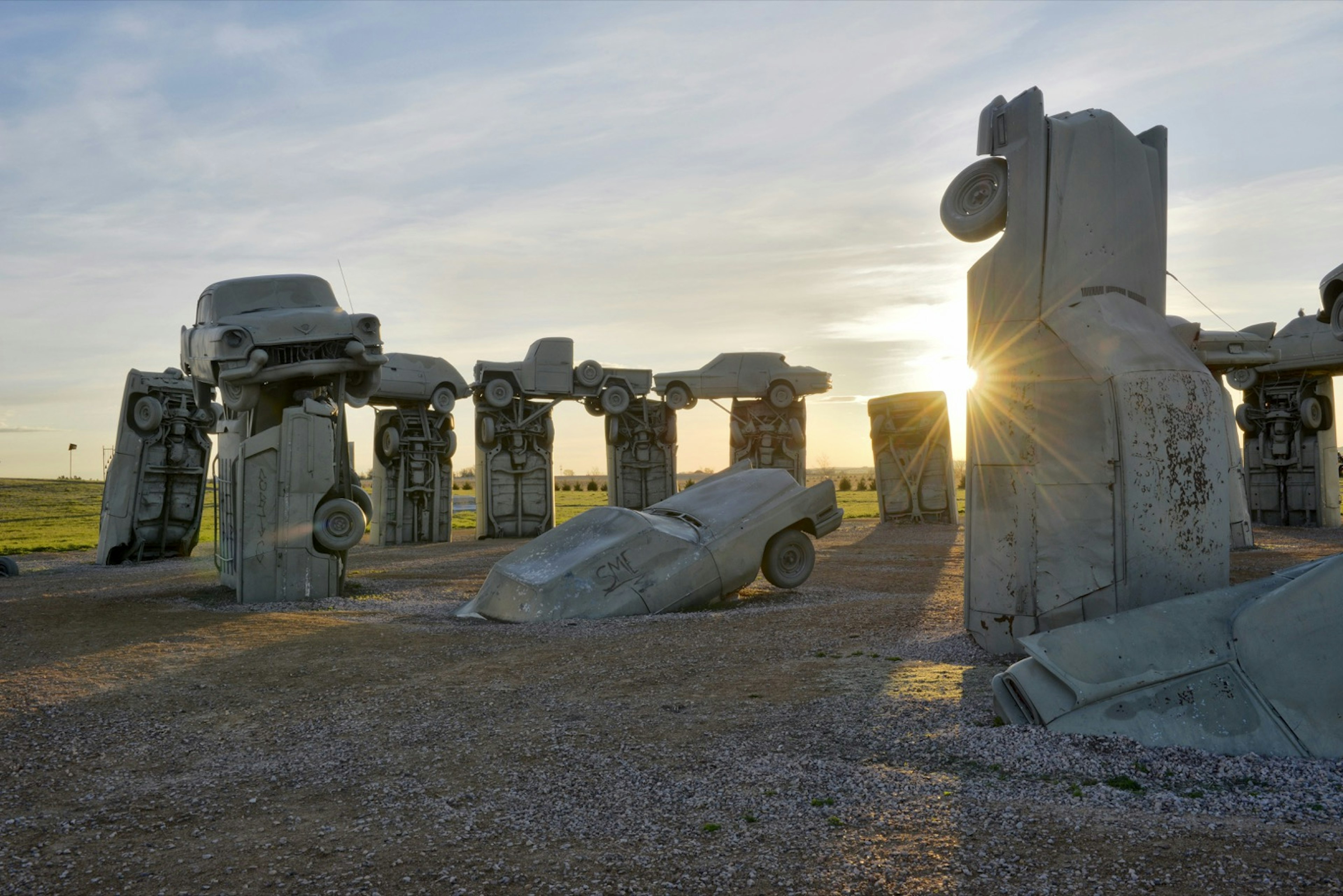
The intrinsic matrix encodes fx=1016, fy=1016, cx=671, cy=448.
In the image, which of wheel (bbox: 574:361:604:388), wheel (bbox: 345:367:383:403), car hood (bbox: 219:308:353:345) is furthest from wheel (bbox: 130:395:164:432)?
wheel (bbox: 574:361:604:388)

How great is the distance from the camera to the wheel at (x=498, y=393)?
25547mm

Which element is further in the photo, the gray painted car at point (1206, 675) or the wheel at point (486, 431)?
the wheel at point (486, 431)

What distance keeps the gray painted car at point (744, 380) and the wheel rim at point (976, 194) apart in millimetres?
19817

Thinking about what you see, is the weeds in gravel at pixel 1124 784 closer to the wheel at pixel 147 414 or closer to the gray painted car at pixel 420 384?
the wheel at pixel 147 414

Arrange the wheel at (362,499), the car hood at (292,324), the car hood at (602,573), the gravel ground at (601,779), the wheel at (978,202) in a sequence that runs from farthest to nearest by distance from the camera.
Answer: the wheel at (362,499)
the car hood at (292,324)
the car hood at (602,573)
the wheel at (978,202)
the gravel ground at (601,779)

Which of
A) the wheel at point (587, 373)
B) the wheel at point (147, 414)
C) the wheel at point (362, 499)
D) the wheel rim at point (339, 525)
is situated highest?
the wheel at point (587, 373)

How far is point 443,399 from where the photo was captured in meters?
24.8

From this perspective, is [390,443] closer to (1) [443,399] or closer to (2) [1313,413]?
(1) [443,399]

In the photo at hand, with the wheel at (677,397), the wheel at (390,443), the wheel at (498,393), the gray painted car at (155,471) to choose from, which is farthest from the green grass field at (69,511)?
the wheel at (677,397)

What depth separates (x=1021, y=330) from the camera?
860cm

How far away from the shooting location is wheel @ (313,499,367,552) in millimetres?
13289

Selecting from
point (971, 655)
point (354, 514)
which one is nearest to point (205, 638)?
point (354, 514)

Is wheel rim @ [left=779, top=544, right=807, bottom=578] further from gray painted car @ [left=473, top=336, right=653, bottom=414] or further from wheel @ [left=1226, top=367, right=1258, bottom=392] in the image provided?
wheel @ [left=1226, top=367, right=1258, bottom=392]

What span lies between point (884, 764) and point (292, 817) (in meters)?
3.06
